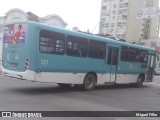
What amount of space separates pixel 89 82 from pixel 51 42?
3.76 metres

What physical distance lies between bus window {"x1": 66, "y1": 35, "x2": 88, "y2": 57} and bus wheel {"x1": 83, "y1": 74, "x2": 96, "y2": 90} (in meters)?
1.23

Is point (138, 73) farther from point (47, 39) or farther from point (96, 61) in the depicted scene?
point (47, 39)

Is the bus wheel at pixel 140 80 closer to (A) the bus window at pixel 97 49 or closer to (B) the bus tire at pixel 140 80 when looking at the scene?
(B) the bus tire at pixel 140 80

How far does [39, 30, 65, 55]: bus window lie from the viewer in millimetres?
14627

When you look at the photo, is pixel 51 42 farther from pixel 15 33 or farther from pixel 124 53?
Answer: pixel 124 53

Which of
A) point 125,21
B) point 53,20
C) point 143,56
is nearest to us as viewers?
point 143,56

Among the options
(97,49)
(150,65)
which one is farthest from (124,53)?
(150,65)

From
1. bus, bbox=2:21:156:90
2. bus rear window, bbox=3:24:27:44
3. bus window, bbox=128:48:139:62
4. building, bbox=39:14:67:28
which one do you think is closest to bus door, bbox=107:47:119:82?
bus, bbox=2:21:156:90

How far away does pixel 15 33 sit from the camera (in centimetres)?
1509

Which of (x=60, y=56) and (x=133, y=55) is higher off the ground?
(x=133, y=55)

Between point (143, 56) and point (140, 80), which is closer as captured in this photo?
point (143, 56)

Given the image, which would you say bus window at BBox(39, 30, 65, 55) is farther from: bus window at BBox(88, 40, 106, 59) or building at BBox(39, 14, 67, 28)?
building at BBox(39, 14, 67, 28)

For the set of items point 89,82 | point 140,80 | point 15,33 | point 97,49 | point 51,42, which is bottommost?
point 140,80

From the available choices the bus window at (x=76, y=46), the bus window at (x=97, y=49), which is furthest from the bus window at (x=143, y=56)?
the bus window at (x=76, y=46)
